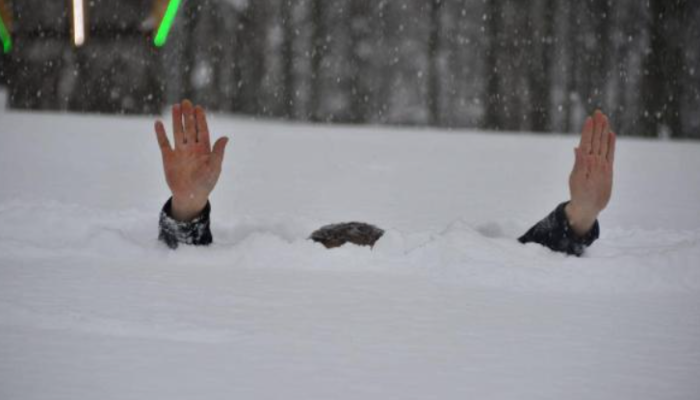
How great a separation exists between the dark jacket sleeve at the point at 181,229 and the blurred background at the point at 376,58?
2266 mm

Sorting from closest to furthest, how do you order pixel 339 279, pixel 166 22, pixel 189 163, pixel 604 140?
pixel 339 279 < pixel 189 163 < pixel 604 140 < pixel 166 22

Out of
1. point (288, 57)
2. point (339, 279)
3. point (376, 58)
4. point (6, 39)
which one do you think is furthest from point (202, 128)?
point (6, 39)

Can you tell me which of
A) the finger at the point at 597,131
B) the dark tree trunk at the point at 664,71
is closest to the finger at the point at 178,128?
the finger at the point at 597,131

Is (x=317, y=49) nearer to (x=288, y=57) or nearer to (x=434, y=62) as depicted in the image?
(x=288, y=57)

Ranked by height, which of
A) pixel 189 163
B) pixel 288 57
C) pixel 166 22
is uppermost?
pixel 166 22

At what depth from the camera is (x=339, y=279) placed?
256 cm

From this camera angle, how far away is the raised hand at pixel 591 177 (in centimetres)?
296

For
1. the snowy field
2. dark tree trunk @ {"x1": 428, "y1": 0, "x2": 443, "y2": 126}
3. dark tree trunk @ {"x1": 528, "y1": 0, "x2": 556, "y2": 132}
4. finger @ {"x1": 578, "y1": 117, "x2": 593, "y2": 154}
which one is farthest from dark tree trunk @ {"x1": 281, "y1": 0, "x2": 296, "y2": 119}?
finger @ {"x1": 578, "y1": 117, "x2": 593, "y2": 154}

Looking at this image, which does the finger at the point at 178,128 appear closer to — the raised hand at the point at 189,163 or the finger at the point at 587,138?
the raised hand at the point at 189,163

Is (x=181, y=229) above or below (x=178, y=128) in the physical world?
below

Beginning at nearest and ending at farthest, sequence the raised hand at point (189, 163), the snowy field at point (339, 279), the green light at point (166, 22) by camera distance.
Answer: the snowy field at point (339, 279) < the raised hand at point (189, 163) < the green light at point (166, 22)

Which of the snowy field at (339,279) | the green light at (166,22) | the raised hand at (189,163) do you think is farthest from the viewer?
the green light at (166,22)

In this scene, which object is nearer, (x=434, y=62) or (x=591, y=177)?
(x=591, y=177)

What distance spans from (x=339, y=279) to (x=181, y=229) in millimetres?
666
